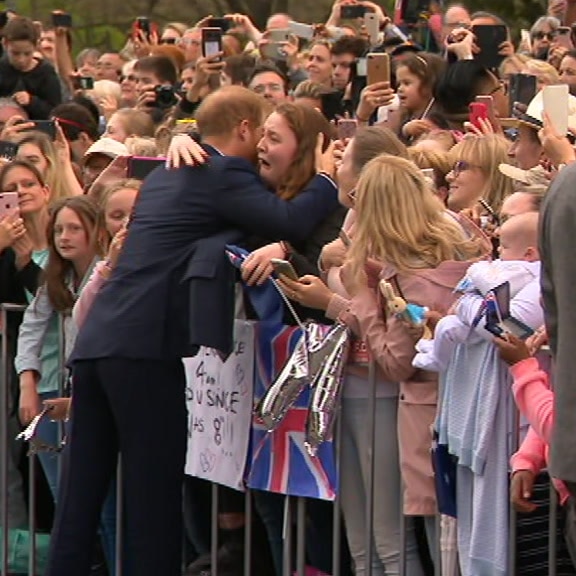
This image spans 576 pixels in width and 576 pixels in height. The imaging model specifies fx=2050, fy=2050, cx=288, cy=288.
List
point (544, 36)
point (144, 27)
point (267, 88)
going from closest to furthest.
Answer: point (267, 88)
point (544, 36)
point (144, 27)

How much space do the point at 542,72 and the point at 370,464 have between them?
389 cm

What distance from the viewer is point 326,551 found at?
8000mm

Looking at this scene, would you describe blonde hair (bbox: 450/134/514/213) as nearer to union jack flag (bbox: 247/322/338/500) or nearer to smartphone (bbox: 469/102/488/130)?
smartphone (bbox: 469/102/488/130)

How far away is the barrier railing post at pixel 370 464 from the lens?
750cm

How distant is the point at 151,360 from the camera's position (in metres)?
7.97

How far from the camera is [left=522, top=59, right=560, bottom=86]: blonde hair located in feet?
34.5

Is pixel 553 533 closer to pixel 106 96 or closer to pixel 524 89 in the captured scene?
pixel 524 89

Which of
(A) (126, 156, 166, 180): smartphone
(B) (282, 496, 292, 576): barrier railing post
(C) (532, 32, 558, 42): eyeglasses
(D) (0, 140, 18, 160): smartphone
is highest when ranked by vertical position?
(A) (126, 156, 166, 180): smartphone

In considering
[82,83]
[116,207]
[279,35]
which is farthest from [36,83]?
[116,207]

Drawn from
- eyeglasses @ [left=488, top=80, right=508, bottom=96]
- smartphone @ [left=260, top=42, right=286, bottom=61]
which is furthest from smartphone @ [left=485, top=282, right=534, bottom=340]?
smartphone @ [left=260, top=42, right=286, bottom=61]

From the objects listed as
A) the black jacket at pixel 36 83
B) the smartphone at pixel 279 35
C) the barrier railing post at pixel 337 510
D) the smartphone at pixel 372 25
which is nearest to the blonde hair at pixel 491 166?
the barrier railing post at pixel 337 510

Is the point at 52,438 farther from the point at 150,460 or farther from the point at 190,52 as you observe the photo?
the point at 190,52

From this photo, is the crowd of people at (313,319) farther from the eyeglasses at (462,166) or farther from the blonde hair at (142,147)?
the blonde hair at (142,147)

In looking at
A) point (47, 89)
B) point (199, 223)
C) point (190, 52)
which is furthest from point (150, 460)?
point (190, 52)
